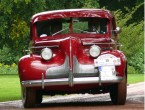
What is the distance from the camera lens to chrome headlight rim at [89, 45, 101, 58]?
14.2 metres

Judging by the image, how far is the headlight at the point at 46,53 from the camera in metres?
14.2

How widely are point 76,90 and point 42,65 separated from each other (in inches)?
38.4

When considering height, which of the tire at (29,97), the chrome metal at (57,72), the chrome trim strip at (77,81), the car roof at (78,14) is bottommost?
the tire at (29,97)

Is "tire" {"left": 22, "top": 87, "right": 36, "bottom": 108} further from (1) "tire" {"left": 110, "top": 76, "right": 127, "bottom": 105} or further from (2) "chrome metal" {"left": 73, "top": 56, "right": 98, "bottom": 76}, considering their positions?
(1) "tire" {"left": 110, "top": 76, "right": 127, "bottom": 105}

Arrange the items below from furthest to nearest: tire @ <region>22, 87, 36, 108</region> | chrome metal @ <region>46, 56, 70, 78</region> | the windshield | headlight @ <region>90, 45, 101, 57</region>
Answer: the windshield < tire @ <region>22, 87, 36, 108</region> < headlight @ <region>90, 45, 101, 57</region> < chrome metal @ <region>46, 56, 70, 78</region>

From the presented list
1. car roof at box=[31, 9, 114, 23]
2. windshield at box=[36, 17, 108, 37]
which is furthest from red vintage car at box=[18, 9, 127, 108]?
car roof at box=[31, 9, 114, 23]

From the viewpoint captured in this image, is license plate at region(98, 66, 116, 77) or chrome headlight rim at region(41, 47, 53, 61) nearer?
license plate at region(98, 66, 116, 77)

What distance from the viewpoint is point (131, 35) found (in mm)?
42094

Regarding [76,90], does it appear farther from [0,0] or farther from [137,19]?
[137,19]

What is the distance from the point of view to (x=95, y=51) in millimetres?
14180

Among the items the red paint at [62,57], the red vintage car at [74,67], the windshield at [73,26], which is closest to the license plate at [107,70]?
the red vintage car at [74,67]

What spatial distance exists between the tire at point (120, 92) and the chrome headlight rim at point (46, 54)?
1.50m

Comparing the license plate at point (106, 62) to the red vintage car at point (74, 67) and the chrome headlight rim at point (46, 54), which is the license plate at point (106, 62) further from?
the chrome headlight rim at point (46, 54)

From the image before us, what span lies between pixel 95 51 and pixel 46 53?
3.22 feet
